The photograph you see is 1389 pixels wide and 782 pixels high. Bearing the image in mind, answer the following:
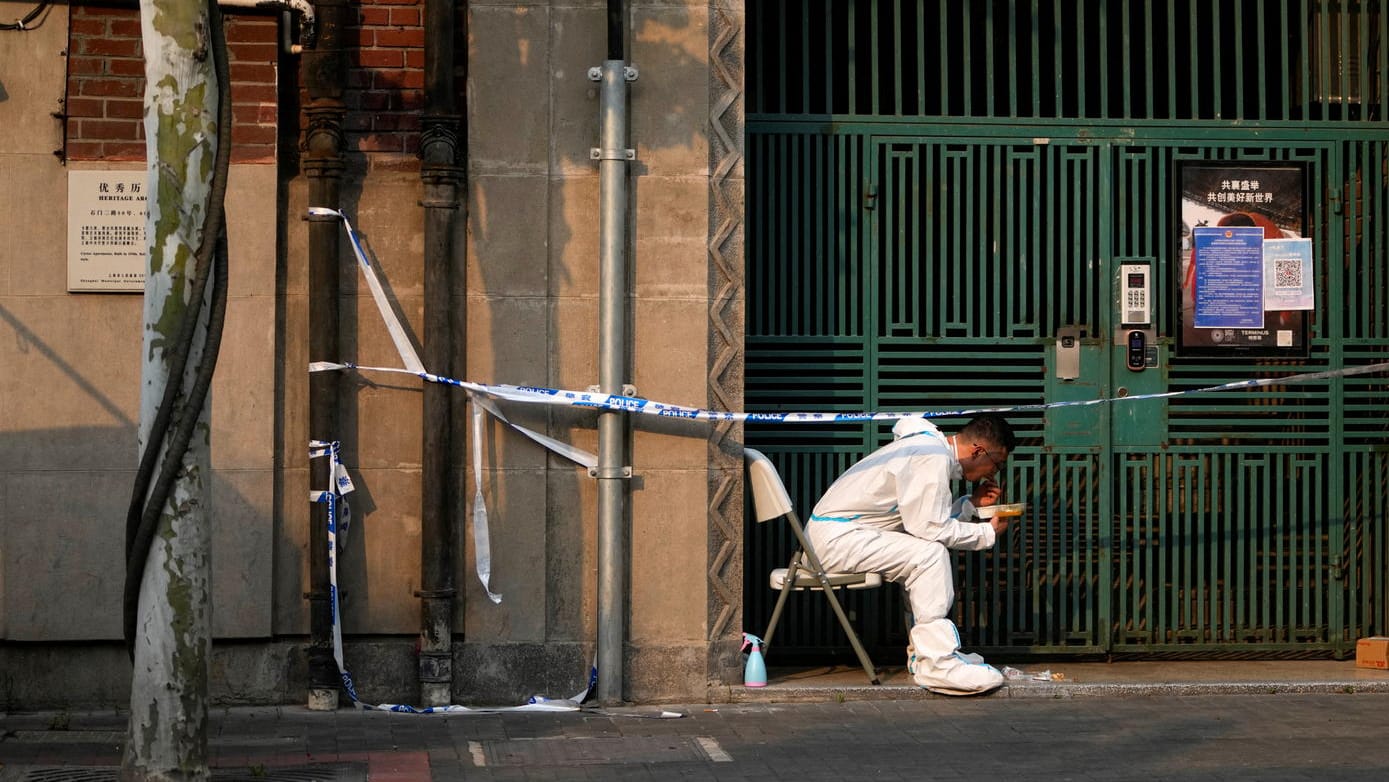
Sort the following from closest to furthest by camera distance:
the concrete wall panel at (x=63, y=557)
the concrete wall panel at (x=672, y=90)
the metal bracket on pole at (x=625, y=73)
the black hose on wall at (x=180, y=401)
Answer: the black hose on wall at (x=180, y=401) < the concrete wall panel at (x=63, y=557) < the metal bracket on pole at (x=625, y=73) < the concrete wall panel at (x=672, y=90)

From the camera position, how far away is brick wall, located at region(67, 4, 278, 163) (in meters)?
8.62

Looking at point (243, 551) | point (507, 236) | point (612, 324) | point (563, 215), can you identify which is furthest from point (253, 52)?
point (243, 551)

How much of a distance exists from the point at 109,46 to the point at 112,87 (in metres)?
0.20

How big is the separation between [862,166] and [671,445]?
2.02m

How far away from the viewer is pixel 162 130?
6250mm

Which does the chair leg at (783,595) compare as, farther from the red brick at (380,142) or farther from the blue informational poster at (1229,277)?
the red brick at (380,142)

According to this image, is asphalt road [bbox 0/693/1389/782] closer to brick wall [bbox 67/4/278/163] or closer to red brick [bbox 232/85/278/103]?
brick wall [bbox 67/4/278/163]

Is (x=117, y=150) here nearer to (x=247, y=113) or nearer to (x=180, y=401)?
(x=247, y=113)

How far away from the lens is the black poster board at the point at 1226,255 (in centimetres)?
991

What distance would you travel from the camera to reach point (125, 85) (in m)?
8.66

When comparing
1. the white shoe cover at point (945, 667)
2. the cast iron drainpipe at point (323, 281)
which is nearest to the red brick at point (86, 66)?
the cast iron drainpipe at point (323, 281)

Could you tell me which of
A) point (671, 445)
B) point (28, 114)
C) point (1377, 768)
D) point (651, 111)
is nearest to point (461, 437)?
A: point (671, 445)

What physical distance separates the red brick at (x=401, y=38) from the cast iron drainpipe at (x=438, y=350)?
0.25m

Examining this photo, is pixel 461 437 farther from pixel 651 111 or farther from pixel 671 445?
pixel 651 111
